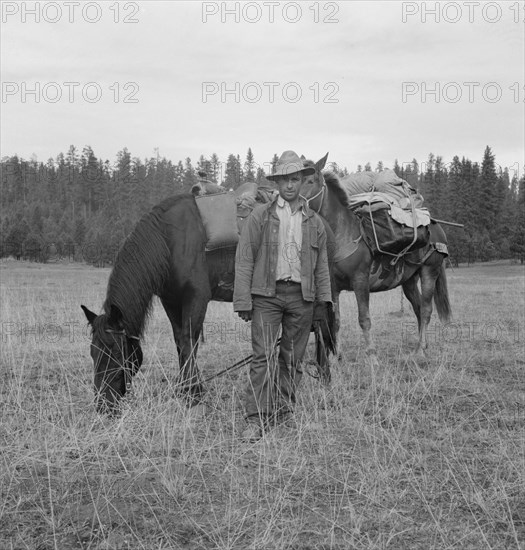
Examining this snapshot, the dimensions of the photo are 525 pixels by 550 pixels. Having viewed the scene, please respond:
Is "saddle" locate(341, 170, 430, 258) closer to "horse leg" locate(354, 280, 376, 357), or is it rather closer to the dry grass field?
"horse leg" locate(354, 280, 376, 357)

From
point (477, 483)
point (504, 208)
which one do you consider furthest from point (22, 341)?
point (504, 208)

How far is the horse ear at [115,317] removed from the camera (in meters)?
4.94

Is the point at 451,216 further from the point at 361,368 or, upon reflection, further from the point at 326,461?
the point at 326,461

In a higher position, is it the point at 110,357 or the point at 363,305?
the point at 363,305

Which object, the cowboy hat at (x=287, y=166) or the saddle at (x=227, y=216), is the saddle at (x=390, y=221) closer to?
the saddle at (x=227, y=216)

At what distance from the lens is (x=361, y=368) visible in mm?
7426

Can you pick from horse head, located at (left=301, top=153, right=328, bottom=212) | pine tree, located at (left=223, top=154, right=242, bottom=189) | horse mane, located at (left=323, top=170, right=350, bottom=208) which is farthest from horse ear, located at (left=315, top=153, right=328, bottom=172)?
pine tree, located at (left=223, top=154, right=242, bottom=189)

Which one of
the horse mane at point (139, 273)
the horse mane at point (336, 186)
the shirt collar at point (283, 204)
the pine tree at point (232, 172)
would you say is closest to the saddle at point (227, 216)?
the horse mane at point (139, 273)

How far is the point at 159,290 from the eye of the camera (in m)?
5.45

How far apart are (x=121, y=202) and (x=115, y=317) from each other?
255 feet

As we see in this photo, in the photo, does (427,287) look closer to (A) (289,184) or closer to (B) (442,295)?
(B) (442,295)

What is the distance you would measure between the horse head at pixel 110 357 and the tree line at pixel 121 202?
12.5ft

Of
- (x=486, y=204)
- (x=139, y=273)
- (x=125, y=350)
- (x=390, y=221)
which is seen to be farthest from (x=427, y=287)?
(x=486, y=204)

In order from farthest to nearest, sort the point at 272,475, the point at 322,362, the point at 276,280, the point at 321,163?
the point at 321,163, the point at 322,362, the point at 276,280, the point at 272,475
